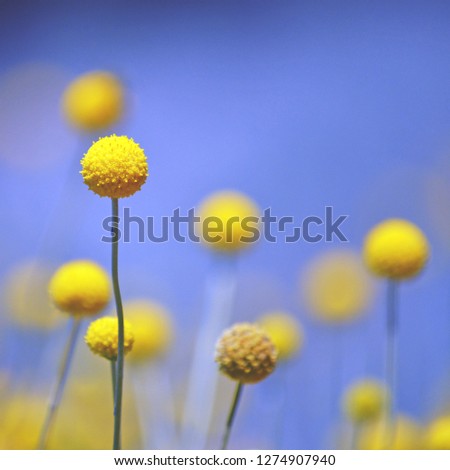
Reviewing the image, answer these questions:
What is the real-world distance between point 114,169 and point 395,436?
734 millimetres

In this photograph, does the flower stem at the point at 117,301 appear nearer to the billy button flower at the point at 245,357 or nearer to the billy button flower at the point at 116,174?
the billy button flower at the point at 116,174

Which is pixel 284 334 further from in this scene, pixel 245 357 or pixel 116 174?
pixel 116 174

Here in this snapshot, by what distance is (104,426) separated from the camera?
4.19 ft

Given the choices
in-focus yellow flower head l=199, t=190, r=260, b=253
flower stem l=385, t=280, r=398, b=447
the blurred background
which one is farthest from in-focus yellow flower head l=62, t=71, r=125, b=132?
flower stem l=385, t=280, r=398, b=447

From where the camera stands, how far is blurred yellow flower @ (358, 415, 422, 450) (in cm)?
124

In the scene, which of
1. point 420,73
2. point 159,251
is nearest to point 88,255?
point 159,251

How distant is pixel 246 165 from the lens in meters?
1.41

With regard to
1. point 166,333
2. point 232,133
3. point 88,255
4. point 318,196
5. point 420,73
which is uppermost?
point 420,73

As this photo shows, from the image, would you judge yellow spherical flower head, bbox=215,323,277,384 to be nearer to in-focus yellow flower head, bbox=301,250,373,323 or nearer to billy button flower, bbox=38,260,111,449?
billy button flower, bbox=38,260,111,449

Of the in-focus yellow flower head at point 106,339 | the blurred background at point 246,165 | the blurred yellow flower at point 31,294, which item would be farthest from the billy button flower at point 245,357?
the blurred yellow flower at point 31,294

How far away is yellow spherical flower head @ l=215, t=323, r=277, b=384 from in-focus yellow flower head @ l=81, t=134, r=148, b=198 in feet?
0.79

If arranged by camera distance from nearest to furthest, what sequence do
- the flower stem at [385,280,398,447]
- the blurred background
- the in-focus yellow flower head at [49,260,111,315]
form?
1. the in-focus yellow flower head at [49,260,111,315]
2. the flower stem at [385,280,398,447]
3. the blurred background

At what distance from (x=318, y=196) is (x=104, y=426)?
0.57 metres
